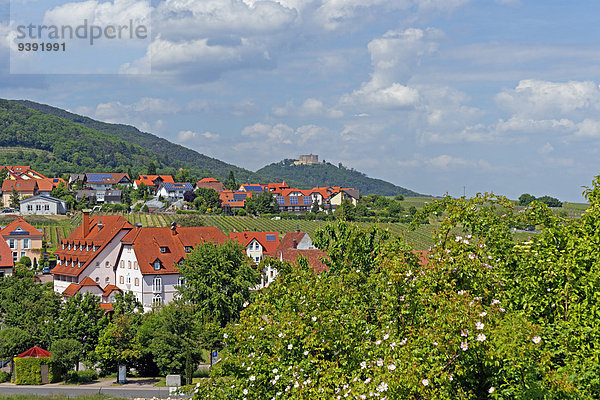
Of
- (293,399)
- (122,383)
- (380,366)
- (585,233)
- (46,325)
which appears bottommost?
(122,383)

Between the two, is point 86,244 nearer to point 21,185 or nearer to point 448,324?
point 448,324

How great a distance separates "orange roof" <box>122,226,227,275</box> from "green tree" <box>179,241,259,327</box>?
12.2 m

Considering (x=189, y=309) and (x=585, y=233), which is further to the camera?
(x=189, y=309)

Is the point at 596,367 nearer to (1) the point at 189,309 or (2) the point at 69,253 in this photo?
(1) the point at 189,309

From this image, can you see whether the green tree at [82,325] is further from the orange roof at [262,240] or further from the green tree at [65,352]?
the orange roof at [262,240]

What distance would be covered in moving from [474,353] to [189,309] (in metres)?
30.5

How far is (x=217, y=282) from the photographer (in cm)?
4666

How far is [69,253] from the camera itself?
67125 mm

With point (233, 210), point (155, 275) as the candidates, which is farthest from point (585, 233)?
point (233, 210)

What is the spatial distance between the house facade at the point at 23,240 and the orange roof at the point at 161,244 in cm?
3138

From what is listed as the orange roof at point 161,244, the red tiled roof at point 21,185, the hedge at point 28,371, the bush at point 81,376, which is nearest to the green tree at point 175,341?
the bush at point 81,376

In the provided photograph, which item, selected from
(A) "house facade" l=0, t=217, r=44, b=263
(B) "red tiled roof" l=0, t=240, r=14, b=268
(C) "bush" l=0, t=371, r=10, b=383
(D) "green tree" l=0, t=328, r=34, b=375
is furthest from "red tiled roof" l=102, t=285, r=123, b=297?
(A) "house facade" l=0, t=217, r=44, b=263

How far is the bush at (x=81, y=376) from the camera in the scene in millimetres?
38312

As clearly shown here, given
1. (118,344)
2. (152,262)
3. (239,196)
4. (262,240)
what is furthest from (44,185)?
(118,344)
